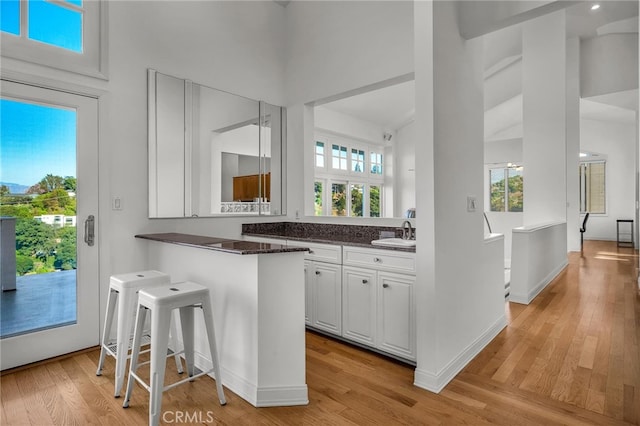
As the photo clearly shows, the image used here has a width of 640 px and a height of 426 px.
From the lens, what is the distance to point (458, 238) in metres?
2.48

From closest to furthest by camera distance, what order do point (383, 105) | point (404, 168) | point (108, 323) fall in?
point (108, 323) → point (383, 105) → point (404, 168)

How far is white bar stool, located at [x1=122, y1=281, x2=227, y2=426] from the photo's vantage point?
179 cm

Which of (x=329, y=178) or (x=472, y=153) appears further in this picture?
(x=329, y=178)

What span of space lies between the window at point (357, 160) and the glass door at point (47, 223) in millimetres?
6413

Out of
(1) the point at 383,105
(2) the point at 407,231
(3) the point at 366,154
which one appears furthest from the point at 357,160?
(2) the point at 407,231

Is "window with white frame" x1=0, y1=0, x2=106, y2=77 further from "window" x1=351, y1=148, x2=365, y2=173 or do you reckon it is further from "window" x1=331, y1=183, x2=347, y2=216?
"window" x1=351, y1=148, x2=365, y2=173

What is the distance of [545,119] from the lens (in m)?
6.24

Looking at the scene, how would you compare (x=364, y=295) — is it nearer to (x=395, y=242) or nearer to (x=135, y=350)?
(x=395, y=242)

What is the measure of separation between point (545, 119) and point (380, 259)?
5.31 metres

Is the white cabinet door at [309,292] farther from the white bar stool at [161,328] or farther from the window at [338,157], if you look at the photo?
the window at [338,157]

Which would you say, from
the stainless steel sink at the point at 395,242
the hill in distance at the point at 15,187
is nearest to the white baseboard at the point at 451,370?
the stainless steel sink at the point at 395,242

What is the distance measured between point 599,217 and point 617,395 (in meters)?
10.2

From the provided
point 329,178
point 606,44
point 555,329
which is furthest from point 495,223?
point 555,329

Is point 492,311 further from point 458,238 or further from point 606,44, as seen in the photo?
point 606,44
